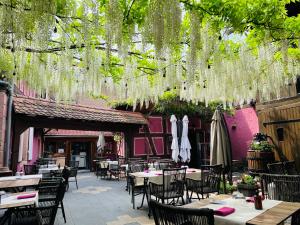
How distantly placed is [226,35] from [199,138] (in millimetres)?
10152

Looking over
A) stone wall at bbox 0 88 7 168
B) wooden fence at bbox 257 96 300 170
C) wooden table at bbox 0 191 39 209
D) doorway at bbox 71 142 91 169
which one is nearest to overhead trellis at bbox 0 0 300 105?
stone wall at bbox 0 88 7 168

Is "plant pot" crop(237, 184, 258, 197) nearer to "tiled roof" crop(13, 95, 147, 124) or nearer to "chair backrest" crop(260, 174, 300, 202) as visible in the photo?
"chair backrest" crop(260, 174, 300, 202)

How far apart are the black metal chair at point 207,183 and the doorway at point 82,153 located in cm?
1125

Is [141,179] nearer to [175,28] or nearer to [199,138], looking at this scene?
[175,28]

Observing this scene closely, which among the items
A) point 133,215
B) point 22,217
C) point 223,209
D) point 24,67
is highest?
point 24,67

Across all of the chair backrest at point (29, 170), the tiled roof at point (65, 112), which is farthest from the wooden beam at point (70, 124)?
the chair backrest at point (29, 170)

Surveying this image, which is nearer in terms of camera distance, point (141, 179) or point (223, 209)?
point (223, 209)

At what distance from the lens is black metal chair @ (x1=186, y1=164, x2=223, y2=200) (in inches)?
177

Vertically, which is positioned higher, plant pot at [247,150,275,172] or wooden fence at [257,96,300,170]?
wooden fence at [257,96,300,170]

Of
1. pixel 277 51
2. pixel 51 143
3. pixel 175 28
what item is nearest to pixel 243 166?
pixel 277 51

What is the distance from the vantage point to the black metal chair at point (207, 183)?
4.49 metres

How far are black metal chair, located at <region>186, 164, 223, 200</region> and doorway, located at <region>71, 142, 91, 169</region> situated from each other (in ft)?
36.9

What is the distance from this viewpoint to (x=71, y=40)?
11.0 feet

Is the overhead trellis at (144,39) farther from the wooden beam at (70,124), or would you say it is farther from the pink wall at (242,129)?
the pink wall at (242,129)
